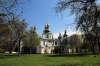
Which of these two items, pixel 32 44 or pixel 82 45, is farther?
pixel 82 45

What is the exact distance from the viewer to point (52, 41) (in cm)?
12369

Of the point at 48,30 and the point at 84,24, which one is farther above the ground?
the point at 48,30

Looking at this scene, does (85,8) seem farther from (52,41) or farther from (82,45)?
(52,41)

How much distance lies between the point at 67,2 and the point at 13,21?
8.22 metres

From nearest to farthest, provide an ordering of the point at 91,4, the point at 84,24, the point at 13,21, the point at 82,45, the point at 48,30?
1. the point at 13,21
2. the point at 91,4
3. the point at 84,24
4. the point at 82,45
5. the point at 48,30

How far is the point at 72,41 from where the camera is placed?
106 metres

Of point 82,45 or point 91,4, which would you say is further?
point 82,45

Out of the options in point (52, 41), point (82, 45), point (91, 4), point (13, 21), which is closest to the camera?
point (13, 21)

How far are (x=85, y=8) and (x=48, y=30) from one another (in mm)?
98552

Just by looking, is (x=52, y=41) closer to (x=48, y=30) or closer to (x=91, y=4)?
(x=48, y=30)

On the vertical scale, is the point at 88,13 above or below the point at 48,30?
below

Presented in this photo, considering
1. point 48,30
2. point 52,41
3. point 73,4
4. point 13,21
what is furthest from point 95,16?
point 52,41

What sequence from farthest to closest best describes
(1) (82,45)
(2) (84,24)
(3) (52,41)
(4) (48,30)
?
1. (3) (52,41)
2. (4) (48,30)
3. (1) (82,45)
4. (2) (84,24)

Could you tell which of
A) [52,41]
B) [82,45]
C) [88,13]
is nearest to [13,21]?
[88,13]
